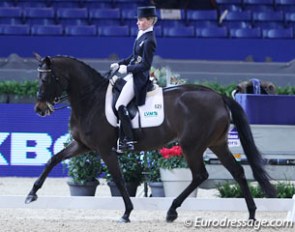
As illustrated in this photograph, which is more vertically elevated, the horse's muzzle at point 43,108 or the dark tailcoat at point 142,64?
the dark tailcoat at point 142,64

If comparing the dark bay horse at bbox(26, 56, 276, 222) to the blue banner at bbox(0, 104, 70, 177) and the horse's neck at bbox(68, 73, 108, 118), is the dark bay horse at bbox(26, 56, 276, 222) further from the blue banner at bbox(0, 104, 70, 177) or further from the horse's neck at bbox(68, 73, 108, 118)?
the blue banner at bbox(0, 104, 70, 177)

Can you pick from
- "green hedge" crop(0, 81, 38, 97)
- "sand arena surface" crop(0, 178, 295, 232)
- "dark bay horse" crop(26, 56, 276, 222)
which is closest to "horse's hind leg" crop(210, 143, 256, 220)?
"dark bay horse" crop(26, 56, 276, 222)

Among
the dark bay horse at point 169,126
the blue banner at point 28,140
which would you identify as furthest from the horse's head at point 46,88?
the blue banner at point 28,140

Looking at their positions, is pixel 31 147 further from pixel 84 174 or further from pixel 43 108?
pixel 43 108

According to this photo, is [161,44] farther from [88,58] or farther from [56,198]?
[56,198]

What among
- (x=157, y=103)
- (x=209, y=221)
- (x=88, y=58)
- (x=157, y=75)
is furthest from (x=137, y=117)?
(x=88, y=58)

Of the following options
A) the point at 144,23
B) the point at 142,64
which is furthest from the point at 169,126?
the point at 144,23

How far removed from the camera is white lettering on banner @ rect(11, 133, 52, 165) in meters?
13.1

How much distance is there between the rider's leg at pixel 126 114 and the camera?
7926 millimetres

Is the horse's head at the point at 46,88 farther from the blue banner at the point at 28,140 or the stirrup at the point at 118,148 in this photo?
the blue banner at the point at 28,140

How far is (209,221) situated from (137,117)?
1290mm

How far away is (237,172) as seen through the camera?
8023mm

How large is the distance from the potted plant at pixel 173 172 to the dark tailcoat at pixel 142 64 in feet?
6.84

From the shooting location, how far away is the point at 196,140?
789 centimetres
